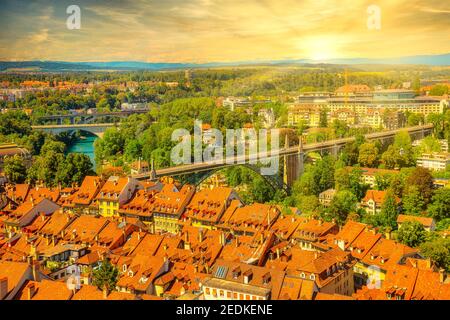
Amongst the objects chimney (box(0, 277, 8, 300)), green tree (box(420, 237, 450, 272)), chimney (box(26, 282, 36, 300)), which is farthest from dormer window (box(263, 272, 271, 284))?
green tree (box(420, 237, 450, 272))

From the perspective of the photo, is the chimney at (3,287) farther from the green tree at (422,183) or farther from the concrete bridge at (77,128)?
the concrete bridge at (77,128)

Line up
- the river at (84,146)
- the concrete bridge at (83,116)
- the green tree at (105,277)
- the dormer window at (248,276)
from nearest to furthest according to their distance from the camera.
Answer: the dormer window at (248,276), the green tree at (105,277), the river at (84,146), the concrete bridge at (83,116)

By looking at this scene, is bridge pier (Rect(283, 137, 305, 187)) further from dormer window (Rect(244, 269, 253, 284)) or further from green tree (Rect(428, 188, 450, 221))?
dormer window (Rect(244, 269, 253, 284))

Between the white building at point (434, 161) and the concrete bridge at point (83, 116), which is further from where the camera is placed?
the concrete bridge at point (83, 116)

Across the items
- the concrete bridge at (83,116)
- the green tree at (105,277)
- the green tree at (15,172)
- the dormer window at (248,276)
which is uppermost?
the concrete bridge at (83,116)

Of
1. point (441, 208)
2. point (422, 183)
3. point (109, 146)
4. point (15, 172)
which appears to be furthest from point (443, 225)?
point (109, 146)

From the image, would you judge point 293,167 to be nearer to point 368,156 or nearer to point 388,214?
point 368,156

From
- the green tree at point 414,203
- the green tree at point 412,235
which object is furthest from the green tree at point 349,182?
the green tree at point 412,235

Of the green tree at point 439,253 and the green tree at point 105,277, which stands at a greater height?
the green tree at point 105,277

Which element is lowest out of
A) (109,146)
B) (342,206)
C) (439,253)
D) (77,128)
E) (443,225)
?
(443,225)

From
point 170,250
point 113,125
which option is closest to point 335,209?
point 170,250
